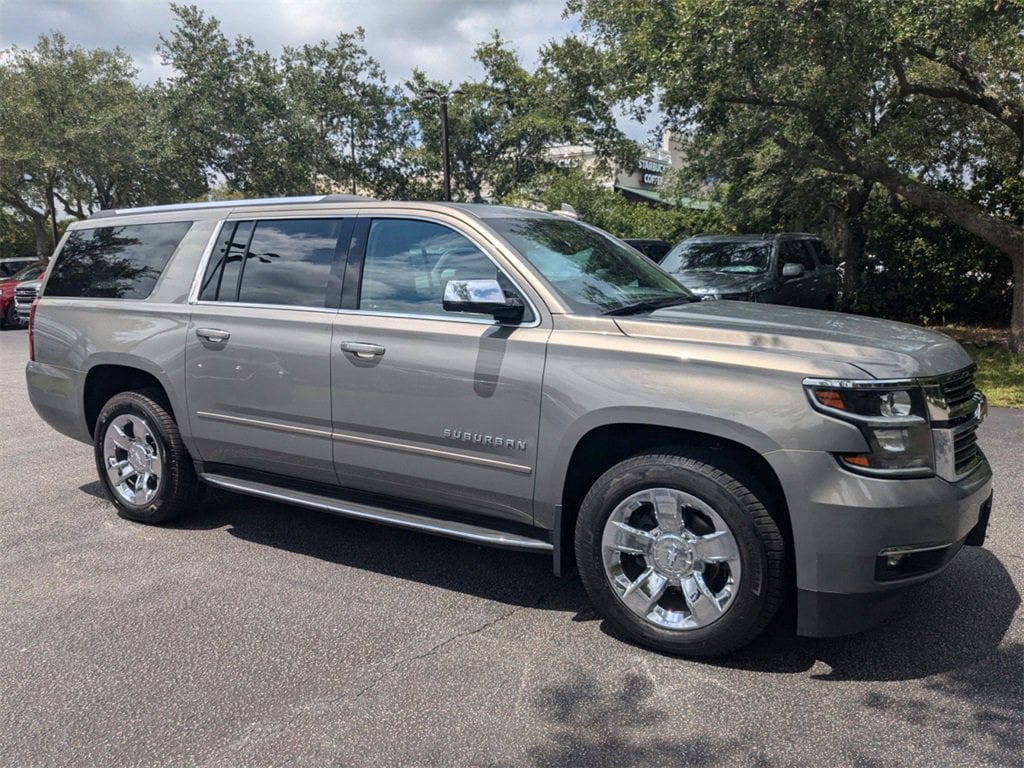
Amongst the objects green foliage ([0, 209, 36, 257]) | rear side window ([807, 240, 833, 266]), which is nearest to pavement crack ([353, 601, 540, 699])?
rear side window ([807, 240, 833, 266])

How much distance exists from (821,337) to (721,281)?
7.67 metres

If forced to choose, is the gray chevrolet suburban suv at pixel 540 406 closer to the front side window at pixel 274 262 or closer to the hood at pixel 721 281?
the front side window at pixel 274 262

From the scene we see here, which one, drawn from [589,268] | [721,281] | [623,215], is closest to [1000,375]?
[721,281]

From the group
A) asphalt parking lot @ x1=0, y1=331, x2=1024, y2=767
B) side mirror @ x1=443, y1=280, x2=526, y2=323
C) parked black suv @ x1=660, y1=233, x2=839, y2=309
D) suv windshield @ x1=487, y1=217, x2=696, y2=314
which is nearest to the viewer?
asphalt parking lot @ x1=0, y1=331, x2=1024, y2=767

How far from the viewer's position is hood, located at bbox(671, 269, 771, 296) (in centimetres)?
1041

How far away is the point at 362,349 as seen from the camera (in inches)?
156

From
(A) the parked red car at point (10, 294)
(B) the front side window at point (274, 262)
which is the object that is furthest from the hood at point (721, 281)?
(A) the parked red car at point (10, 294)

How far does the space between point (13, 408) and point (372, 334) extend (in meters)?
6.65

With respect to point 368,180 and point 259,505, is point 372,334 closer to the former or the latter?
point 259,505

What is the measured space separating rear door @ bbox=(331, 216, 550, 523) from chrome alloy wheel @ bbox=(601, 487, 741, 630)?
18.5 inches

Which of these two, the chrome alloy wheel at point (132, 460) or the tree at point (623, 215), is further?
the tree at point (623, 215)

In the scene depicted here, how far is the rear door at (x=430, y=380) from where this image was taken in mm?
3594

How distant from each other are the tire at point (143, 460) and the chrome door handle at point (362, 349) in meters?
1.45

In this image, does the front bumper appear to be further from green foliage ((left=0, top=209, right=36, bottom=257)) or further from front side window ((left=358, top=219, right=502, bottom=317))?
green foliage ((left=0, top=209, right=36, bottom=257))
